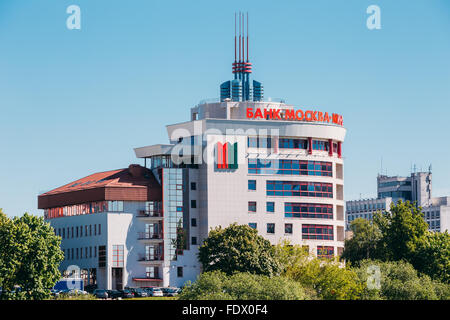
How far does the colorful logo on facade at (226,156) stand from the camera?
180 metres

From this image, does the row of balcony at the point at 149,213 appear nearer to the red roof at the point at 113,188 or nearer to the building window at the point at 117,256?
the red roof at the point at 113,188

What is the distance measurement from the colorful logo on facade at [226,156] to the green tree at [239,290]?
146ft

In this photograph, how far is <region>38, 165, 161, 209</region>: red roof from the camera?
177 meters

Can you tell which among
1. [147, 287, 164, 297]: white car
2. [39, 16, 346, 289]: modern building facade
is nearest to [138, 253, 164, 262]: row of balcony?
[39, 16, 346, 289]: modern building facade

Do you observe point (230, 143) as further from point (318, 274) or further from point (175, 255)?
point (318, 274)

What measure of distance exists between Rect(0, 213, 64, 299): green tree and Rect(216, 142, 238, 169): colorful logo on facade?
1413 inches

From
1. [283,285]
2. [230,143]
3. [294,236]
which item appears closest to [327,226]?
[294,236]

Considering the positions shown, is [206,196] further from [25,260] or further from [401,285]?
[401,285]

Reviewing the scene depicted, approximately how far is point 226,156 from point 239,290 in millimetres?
52214

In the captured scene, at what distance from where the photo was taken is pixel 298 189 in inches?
7279

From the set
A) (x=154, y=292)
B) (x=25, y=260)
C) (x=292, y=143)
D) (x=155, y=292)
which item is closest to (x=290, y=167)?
(x=292, y=143)

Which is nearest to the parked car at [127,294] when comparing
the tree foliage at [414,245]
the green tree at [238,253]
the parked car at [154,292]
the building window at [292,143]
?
the parked car at [154,292]

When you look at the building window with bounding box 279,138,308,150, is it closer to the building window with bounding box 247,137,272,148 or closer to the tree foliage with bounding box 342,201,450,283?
the building window with bounding box 247,137,272,148

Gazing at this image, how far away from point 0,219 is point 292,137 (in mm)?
56278
